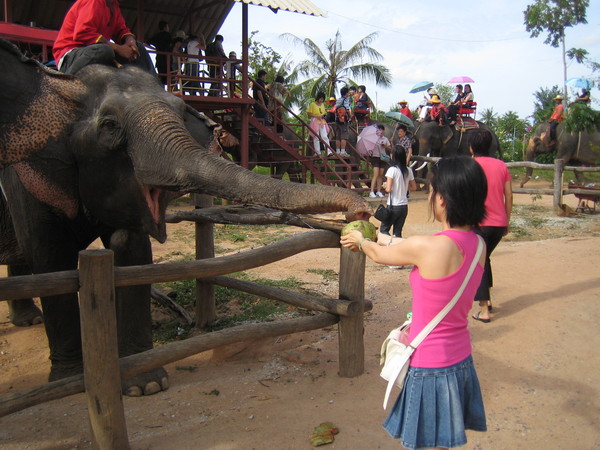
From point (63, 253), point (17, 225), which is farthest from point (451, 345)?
point (17, 225)

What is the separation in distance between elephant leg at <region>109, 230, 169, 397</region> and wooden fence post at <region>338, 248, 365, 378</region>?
4.42 ft

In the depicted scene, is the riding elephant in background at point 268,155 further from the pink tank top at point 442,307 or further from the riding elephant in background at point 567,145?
the pink tank top at point 442,307

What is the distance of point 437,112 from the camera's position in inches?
714

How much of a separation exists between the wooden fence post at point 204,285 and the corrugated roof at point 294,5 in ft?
22.3

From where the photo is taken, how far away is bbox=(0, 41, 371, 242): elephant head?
3.45m

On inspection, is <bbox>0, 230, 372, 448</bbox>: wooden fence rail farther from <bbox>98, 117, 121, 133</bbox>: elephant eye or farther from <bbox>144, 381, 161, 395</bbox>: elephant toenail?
<bbox>98, 117, 121, 133</bbox>: elephant eye

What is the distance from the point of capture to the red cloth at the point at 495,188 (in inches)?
199

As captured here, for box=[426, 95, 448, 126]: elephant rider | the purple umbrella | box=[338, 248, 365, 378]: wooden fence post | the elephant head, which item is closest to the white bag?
the elephant head

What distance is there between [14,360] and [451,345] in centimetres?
431

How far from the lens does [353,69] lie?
26.8 m

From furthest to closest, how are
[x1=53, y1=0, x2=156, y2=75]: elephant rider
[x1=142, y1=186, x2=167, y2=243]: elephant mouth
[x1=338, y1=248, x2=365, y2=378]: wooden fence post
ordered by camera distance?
[x1=338, y1=248, x2=365, y2=378]: wooden fence post
[x1=53, y1=0, x2=156, y2=75]: elephant rider
[x1=142, y1=186, x2=167, y2=243]: elephant mouth

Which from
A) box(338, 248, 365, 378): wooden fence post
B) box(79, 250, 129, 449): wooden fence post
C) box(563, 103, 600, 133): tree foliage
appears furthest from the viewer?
box(563, 103, 600, 133): tree foliage

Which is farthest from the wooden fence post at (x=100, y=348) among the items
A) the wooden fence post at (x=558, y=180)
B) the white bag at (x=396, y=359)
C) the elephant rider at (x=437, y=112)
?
the elephant rider at (x=437, y=112)

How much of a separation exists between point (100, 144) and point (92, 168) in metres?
0.18
